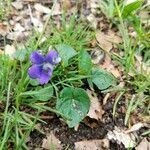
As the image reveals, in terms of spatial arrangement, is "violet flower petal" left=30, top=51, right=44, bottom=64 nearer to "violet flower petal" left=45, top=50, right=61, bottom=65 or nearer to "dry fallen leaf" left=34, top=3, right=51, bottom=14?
"violet flower petal" left=45, top=50, right=61, bottom=65

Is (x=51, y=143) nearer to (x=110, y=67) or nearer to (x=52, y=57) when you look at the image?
(x=52, y=57)

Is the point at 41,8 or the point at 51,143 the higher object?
the point at 41,8

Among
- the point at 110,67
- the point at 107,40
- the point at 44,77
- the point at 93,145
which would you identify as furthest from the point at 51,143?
the point at 107,40

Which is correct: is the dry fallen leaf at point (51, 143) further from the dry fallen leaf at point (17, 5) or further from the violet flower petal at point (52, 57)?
the dry fallen leaf at point (17, 5)

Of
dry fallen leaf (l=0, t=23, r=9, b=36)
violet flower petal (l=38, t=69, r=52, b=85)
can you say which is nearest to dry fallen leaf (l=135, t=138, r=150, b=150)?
violet flower petal (l=38, t=69, r=52, b=85)

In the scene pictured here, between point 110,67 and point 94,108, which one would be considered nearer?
point 94,108

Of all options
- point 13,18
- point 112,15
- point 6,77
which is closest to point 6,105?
point 6,77
